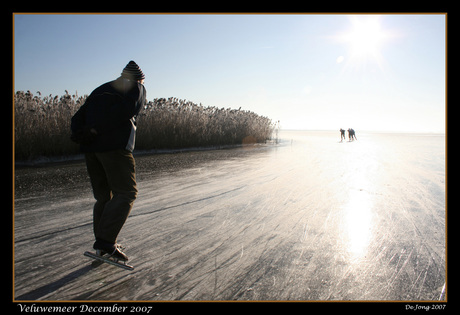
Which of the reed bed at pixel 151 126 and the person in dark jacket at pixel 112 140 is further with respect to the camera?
the reed bed at pixel 151 126

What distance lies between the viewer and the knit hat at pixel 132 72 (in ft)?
9.51

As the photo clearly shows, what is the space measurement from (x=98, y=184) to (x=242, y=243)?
159 centimetres

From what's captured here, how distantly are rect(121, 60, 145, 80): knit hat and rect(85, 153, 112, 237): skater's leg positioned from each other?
802 millimetres

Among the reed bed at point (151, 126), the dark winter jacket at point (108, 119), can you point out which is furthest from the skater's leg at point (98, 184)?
the reed bed at point (151, 126)

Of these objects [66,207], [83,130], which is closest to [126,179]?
[83,130]

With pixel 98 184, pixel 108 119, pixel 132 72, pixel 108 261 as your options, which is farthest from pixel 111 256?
pixel 132 72

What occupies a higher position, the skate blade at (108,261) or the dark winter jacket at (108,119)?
the dark winter jacket at (108,119)

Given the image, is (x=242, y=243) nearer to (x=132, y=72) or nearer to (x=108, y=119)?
(x=108, y=119)

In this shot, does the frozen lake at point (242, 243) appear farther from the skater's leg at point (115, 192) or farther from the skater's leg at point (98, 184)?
the skater's leg at point (98, 184)

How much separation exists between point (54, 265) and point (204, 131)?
14.6m

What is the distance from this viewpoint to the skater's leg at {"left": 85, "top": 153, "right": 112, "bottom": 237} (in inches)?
114

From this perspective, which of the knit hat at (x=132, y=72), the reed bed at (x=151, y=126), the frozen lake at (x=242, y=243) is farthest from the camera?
the reed bed at (x=151, y=126)
